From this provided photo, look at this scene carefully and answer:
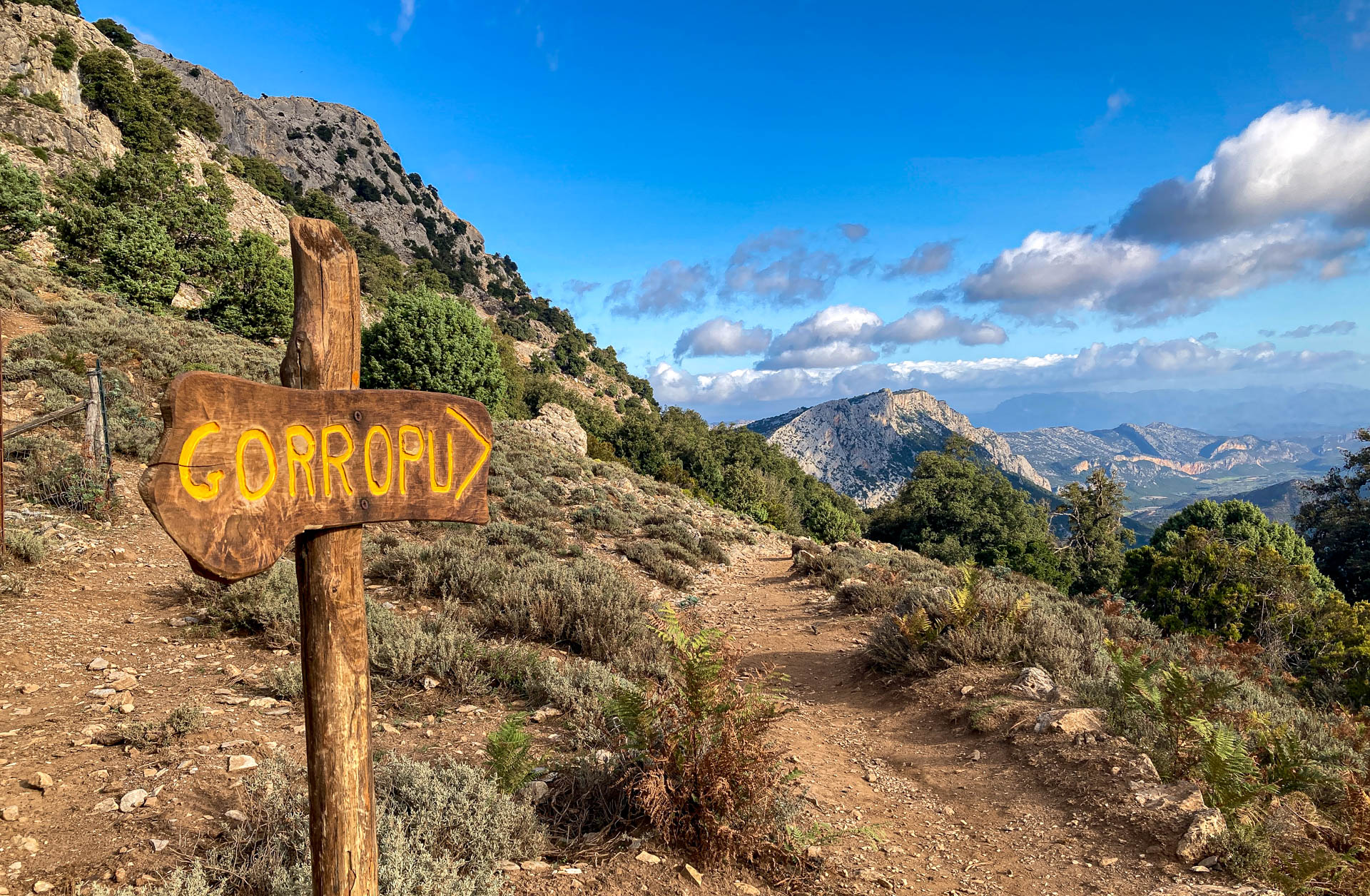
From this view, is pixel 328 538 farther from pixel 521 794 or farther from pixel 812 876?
pixel 812 876

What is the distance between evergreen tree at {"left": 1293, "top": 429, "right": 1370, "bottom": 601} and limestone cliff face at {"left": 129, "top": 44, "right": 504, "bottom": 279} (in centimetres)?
7667

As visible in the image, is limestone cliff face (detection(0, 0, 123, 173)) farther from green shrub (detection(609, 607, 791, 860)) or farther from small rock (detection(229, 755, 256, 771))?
green shrub (detection(609, 607, 791, 860))

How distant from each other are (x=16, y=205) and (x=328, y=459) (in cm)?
2894

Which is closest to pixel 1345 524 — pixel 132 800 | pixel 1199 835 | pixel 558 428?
pixel 558 428

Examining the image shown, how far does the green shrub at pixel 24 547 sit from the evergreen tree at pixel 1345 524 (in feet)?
143

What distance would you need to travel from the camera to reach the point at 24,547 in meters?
6.24

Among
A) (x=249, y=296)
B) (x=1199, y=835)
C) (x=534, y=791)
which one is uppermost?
(x=249, y=296)

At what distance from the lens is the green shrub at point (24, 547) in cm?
619

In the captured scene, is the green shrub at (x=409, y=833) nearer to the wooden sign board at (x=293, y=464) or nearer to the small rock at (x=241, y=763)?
the small rock at (x=241, y=763)

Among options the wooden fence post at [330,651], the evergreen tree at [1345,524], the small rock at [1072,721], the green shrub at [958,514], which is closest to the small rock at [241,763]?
the wooden fence post at [330,651]

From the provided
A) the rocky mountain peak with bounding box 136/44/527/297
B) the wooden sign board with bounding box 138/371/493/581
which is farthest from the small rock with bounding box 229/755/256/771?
the rocky mountain peak with bounding box 136/44/527/297

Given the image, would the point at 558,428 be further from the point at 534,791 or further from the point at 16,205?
the point at 534,791

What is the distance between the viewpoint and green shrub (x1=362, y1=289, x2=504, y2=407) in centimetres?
2247

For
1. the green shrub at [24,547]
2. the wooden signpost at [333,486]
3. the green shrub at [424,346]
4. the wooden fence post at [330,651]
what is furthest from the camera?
the green shrub at [424,346]
